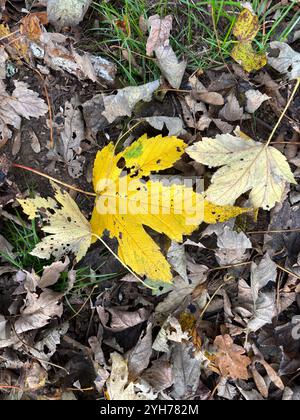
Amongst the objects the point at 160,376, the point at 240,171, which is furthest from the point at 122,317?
the point at 240,171

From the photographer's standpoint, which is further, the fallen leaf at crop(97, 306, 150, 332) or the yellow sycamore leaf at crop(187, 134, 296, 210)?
the fallen leaf at crop(97, 306, 150, 332)

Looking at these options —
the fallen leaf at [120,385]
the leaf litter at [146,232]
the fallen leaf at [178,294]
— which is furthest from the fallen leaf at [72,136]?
the fallen leaf at [120,385]

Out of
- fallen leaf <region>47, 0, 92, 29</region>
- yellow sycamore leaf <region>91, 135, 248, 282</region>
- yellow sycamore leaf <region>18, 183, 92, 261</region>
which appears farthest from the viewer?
fallen leaf <region>47, 0, 92, 29</region>

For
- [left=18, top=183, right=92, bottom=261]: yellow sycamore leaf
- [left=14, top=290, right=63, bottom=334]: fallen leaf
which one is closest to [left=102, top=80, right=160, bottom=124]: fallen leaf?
[left=18, top=183, right=92, bottom=261]: yellow sycamore leaf

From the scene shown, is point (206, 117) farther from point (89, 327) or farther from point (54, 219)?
point (89, 327)

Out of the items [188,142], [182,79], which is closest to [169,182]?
[188,142]

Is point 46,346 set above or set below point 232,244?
below

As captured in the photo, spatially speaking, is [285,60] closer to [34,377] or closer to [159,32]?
[159,32]

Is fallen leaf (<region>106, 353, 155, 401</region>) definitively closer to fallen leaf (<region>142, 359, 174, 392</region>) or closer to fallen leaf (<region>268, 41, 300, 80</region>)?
fallen leaf (<region>142, 359, 174, 392</region>)
